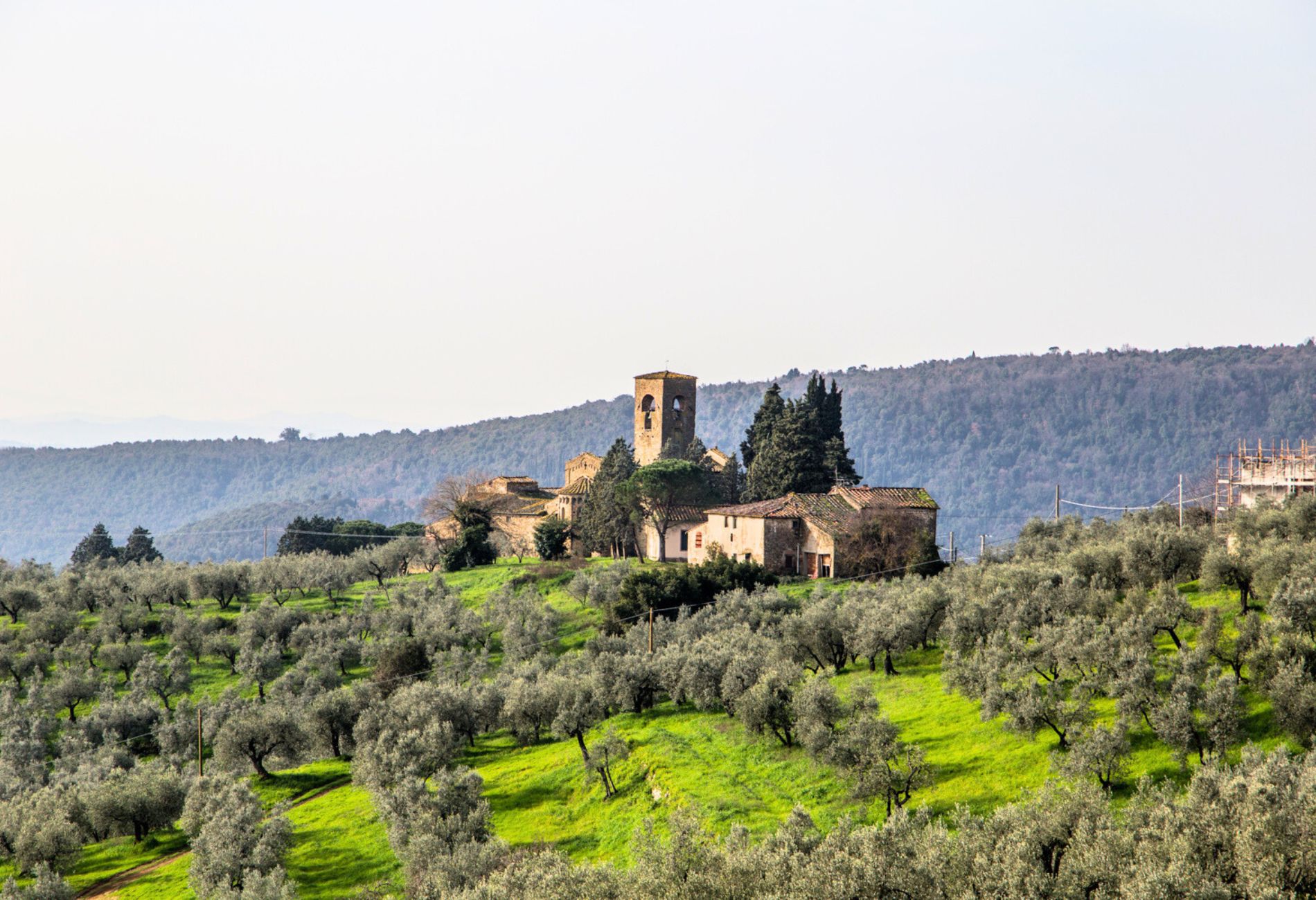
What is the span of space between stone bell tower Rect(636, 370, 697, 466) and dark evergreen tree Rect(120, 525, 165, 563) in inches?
1888

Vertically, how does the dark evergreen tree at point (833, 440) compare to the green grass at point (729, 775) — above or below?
above

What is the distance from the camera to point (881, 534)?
223ft

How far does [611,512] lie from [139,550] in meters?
57.0

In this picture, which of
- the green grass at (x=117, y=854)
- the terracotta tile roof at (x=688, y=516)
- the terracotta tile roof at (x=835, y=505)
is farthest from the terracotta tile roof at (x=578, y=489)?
the green grass at (x=117, y=854)

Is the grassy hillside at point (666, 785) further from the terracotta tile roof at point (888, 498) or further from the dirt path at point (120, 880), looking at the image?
the terracotta tile roof at point (888, 498)

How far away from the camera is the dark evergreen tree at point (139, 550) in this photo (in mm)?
115750

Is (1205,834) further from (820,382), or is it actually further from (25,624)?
(25,624)

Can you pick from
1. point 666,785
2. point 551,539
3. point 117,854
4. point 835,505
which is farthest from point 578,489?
point 666,785

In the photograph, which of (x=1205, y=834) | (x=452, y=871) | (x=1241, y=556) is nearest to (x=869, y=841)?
(x=1205, y=834)

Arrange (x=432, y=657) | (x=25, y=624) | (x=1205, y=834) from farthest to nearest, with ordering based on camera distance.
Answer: (x=25, y=624), (x=432, y=657), (x=1205, y=834)

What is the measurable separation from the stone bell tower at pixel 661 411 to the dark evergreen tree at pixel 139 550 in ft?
157

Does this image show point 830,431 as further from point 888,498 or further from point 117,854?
point 117,854

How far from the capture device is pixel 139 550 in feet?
383

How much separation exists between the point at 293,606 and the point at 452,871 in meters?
49.2
